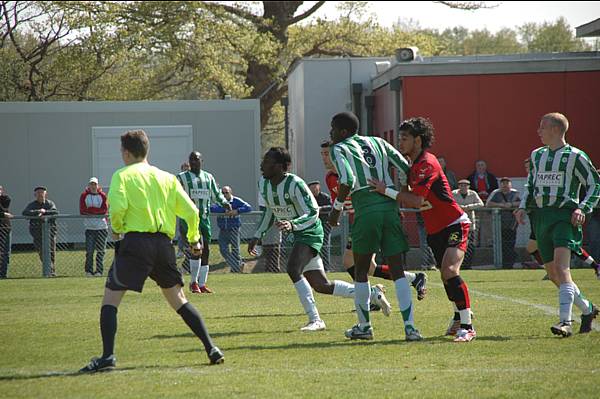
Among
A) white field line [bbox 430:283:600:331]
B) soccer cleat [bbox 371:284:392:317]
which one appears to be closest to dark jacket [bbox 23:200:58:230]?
white field line [bbox 430:283:600:331]

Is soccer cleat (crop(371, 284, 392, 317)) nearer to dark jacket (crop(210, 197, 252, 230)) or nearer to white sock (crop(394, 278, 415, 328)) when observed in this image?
white sock (crop(394, 278, 415, 328))

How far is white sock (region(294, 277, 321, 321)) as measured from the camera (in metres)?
11.1

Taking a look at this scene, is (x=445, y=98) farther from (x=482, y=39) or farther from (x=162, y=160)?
(x=482, y=39)

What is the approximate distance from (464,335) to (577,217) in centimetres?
148

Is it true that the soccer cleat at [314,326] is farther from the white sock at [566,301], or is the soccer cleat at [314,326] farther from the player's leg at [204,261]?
the player's leg at [204,261]

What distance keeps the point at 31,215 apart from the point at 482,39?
77.7 m

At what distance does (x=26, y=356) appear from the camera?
30.7ft

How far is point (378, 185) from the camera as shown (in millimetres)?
9641

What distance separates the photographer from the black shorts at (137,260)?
325 inches

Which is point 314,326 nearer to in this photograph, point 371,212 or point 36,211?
point 371,212

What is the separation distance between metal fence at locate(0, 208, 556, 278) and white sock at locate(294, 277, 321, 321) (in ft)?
34.0

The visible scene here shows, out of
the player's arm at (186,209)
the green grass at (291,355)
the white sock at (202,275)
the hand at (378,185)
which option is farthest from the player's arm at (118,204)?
the white sock at (202,275)

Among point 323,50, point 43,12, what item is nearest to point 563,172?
point 43,12

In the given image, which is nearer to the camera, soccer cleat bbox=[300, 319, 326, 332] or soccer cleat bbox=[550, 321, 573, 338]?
soccer cleat bbox=[550, 321, 573, 338]
